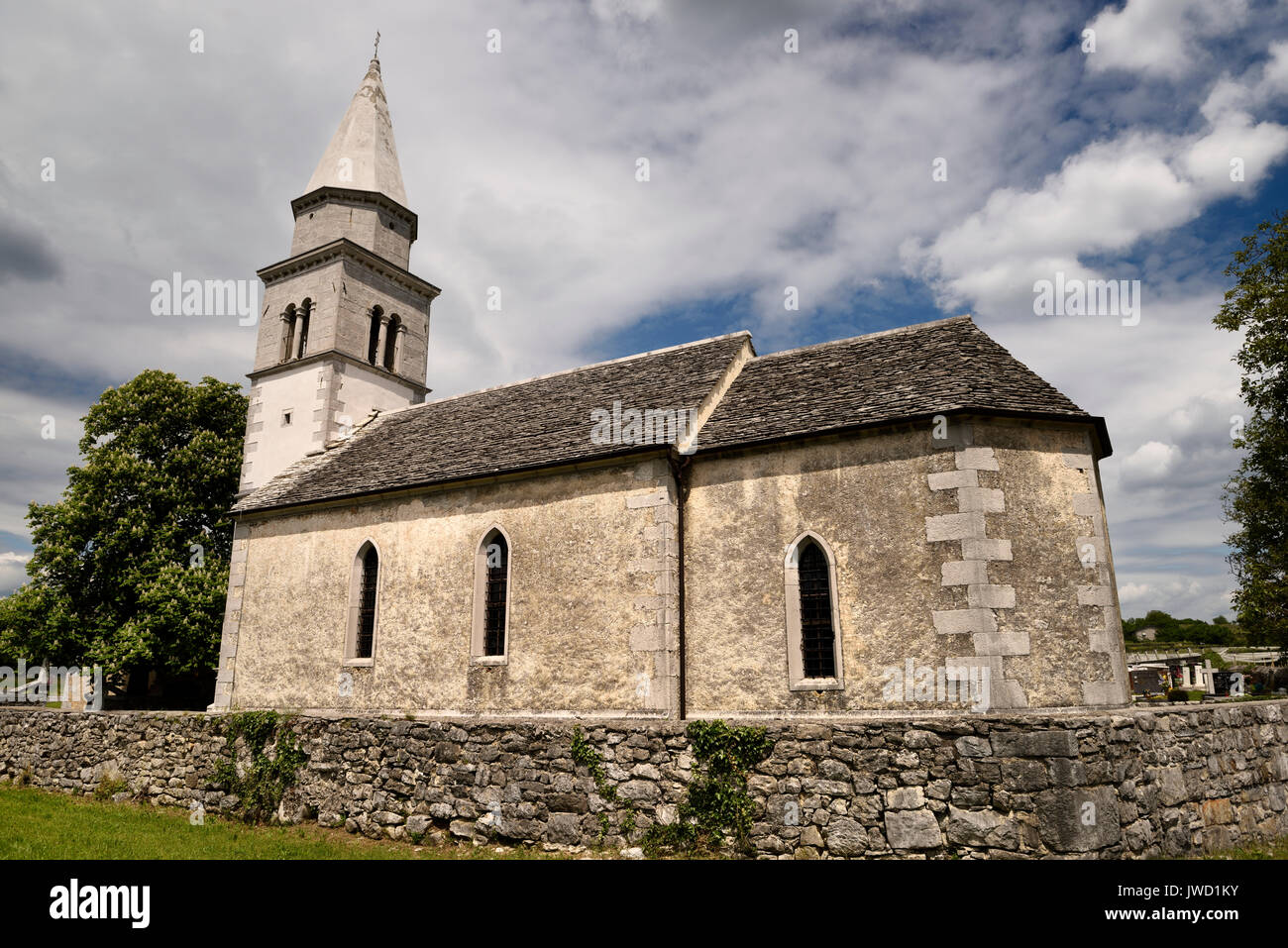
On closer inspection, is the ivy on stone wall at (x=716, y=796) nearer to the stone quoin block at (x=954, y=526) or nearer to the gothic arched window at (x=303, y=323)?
the stone quoin block at (x=954, y=526)

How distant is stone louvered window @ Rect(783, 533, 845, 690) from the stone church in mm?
35

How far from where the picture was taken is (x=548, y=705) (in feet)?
42.0

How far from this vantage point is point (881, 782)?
9.22 metres

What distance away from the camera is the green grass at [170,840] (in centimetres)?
999

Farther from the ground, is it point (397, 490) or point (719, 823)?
point (397, 490)

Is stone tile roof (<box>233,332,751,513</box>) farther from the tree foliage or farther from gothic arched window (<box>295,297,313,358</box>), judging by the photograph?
A: the tree foliage

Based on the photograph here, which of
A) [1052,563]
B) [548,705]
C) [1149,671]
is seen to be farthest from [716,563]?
[1149,671]

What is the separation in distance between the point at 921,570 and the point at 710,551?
3.40m

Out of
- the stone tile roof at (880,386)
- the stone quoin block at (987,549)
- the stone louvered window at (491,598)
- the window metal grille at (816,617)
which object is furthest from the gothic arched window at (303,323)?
the stone quoin block at (987,549)

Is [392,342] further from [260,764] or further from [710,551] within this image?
[710,551]

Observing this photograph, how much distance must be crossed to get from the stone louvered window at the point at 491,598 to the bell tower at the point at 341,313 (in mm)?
9503

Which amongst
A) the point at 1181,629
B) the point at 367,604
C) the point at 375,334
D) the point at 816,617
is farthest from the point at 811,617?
the point at 1181,629
